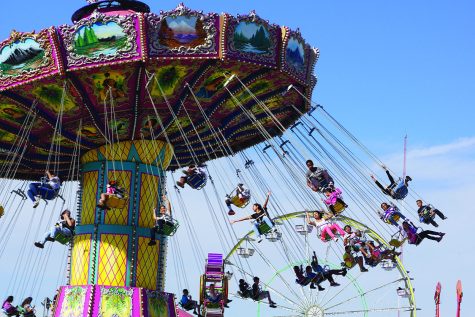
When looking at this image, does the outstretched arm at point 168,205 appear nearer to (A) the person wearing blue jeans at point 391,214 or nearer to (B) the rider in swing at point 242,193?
(B) the rider in swing at point 242,193

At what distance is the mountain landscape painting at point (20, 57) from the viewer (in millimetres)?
19766

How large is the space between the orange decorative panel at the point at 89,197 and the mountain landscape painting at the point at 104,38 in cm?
415

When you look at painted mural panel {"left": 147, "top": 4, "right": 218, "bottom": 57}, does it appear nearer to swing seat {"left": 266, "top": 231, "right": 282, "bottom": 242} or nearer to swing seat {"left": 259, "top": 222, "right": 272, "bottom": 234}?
swing seat {"left": 259, "top": 222, "right": 272, "bottom": 234}

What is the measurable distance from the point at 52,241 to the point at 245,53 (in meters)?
6.19

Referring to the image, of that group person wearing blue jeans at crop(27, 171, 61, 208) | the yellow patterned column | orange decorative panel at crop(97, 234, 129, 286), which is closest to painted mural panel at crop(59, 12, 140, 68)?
person wearing blue jeans at crop(27, 171, 61, 208)

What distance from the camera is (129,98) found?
2089cm

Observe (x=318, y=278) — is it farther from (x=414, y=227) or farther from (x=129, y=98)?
(x=129, y=98)

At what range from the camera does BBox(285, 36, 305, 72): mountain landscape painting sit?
20.8 metres

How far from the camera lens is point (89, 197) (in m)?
22.5

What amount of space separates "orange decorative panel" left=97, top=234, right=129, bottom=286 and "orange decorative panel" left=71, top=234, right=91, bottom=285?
1.13ft

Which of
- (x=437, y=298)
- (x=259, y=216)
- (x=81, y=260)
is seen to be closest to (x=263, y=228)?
(x=259, y=216)

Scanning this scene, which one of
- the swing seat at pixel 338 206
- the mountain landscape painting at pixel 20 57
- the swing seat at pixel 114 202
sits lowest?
the swing seat at pixel 338 206

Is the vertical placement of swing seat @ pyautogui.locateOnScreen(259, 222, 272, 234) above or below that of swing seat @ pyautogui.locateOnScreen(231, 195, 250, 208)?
below

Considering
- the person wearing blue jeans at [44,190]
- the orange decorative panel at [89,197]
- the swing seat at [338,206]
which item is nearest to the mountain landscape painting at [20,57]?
the person wearing blue jeans at [44,190]
